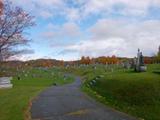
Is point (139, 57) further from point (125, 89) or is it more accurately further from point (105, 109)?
point (105, 109)

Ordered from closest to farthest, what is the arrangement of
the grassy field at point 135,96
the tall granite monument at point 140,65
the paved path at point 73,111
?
the paved path at point 73,111 → the grassy field at point 135,96 → the tall granite monument at point 140,65

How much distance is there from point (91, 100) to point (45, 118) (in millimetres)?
8281

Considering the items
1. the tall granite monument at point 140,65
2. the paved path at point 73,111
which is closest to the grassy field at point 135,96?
the paved path at point 73,111

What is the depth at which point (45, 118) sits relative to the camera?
835 inches

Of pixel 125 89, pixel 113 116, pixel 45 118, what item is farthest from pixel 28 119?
pixel 125 89

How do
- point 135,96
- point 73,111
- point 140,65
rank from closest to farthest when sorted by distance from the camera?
point 73,111
point 135,96
point 140,65

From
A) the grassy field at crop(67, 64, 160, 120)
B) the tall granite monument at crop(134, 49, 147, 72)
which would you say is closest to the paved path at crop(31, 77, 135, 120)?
the grassy field at crop(67, 64, 160, 120)

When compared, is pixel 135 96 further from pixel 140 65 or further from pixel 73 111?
pixel 140 65

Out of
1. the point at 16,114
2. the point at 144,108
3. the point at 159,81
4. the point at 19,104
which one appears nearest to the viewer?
Result: the point at 16,114

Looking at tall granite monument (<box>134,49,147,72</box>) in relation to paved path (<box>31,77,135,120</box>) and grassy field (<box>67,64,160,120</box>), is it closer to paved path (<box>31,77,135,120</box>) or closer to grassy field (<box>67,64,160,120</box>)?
grassy field (<box>67,64,160,120</box>)

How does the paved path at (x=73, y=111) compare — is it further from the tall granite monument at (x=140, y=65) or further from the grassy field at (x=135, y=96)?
the tall granite monument at (x=140, y=65)

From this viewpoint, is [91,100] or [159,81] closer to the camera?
[91,100]

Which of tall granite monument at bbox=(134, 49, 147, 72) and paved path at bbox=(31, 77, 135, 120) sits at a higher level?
tall granite monument at bbox=(134, 49, 147, 72)

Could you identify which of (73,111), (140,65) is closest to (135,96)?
(73,111)
